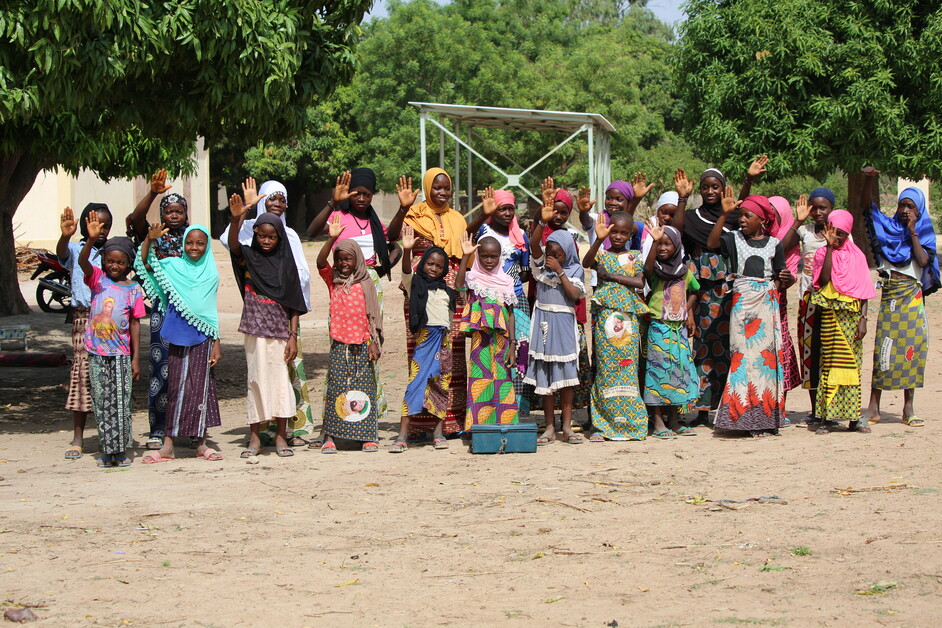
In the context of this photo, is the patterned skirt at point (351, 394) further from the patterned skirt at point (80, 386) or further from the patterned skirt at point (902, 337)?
the patterned skirt at point (902, 337)

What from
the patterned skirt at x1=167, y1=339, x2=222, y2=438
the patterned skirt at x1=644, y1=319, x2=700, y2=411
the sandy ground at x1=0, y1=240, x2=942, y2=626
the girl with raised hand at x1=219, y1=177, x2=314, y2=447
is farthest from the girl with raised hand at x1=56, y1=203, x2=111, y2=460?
the patterned skirt at x1=644, y1=319, x2=700, y2=411

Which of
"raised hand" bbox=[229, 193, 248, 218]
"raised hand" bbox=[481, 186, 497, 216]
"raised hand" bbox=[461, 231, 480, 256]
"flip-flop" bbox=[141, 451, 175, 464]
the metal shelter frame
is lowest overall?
"flip-flop" bbox=[141, 451, 175, 464]

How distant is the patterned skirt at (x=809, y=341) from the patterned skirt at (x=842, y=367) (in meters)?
0.20

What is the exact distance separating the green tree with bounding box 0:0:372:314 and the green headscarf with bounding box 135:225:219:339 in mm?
1366

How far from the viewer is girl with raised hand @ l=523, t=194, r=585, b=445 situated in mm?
7492

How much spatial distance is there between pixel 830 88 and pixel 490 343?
45.3 ft

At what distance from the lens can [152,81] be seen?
812 centimetres

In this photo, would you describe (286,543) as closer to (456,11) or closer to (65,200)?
(65,200)

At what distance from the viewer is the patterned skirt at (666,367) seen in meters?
7.72

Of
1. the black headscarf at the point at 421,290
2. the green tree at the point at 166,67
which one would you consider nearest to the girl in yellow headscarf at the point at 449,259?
the black headscarf at the point at 421,290

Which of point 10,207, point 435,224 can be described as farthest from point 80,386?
point 10,207

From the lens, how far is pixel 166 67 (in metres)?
7.65

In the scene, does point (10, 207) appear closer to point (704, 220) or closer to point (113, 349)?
point (113, 349)

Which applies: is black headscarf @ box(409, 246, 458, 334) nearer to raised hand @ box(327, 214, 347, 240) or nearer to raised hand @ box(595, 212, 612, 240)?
raised hand @ box(327, 214, 347, 240)
